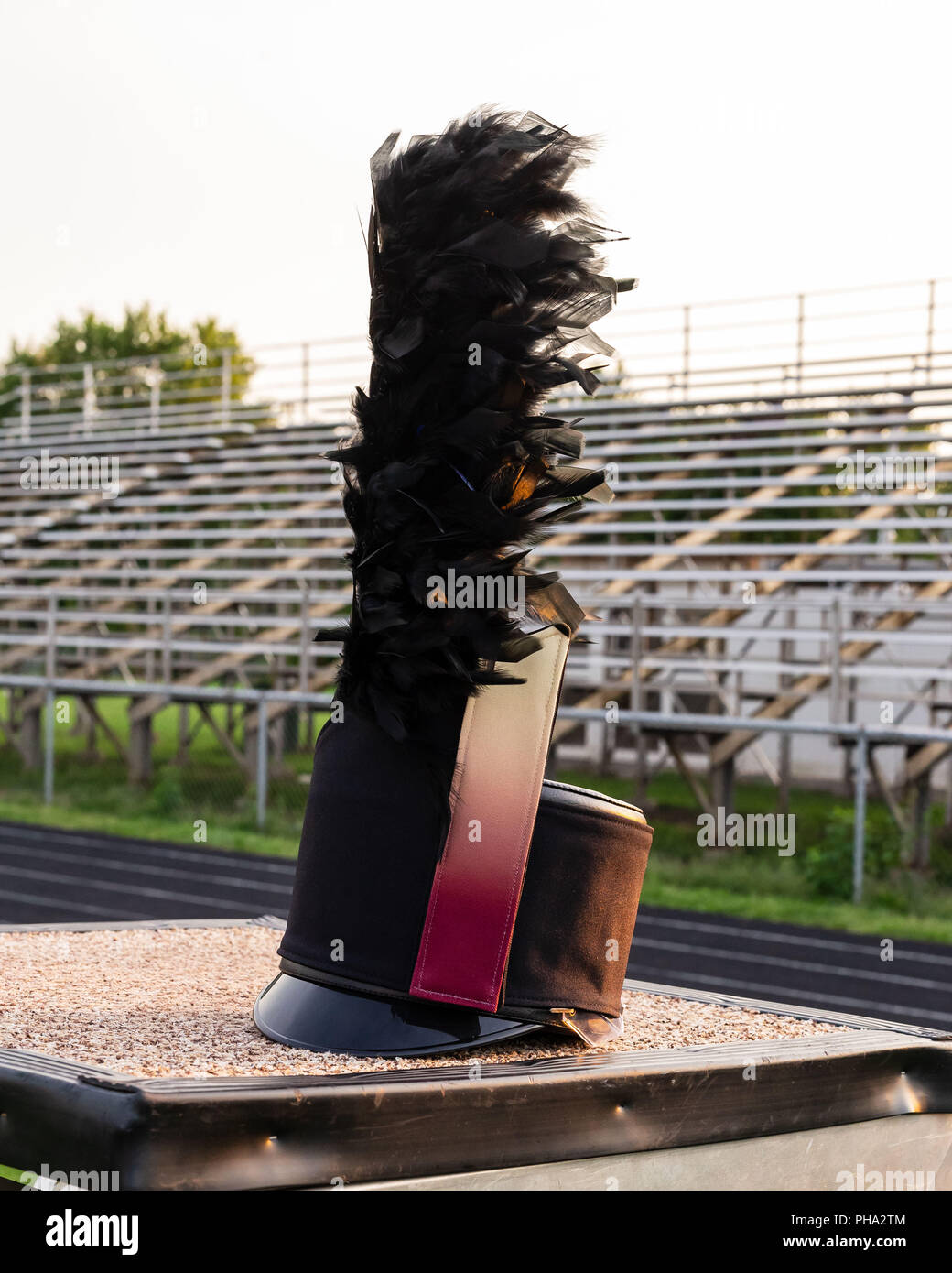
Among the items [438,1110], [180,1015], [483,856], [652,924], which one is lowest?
[652,924]

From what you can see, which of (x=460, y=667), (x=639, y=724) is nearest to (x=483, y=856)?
(x=460, y=667)

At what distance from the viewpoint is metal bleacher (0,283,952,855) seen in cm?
1519

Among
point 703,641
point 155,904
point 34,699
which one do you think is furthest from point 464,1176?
point 34,699

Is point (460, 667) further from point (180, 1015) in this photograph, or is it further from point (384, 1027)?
point (180, 1015)

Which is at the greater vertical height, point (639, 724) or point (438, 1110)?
point (438, 1110)

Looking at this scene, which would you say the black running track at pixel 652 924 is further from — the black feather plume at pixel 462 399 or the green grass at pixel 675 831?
the black feather plume at pixel 462 399

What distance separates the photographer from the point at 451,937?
362 centimetres

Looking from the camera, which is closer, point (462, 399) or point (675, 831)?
point (462, 399)

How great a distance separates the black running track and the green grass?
30cm

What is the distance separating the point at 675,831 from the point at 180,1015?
10.9 meters

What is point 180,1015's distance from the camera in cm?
404

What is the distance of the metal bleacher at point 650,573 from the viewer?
1519 centimetres
